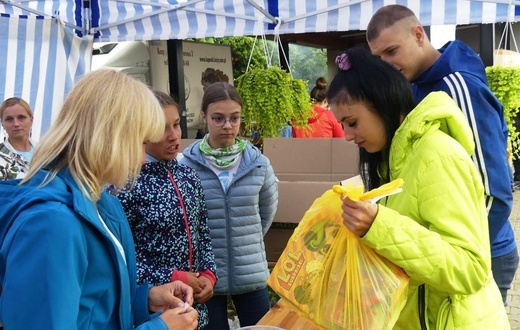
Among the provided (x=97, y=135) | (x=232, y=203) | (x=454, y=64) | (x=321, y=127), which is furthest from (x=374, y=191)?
(x=321, y=127)

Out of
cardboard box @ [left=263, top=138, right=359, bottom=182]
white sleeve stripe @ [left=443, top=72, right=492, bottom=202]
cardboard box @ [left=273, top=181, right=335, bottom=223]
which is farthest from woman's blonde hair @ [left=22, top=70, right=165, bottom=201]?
cardboard box @ [left=263, top=138, right=359, bottom=182]

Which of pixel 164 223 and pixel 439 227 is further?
pixel 164 223

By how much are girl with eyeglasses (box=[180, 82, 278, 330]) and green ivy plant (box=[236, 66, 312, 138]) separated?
1.32m

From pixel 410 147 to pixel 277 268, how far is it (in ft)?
1.64

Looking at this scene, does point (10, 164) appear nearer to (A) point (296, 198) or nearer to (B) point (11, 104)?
(B) point (11, 104)

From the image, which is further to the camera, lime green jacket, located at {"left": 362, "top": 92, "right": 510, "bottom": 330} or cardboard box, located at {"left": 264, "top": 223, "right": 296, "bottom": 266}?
cardboard box, located at {"left": 264, "top": 223, "right": 296, "bottom": 266}

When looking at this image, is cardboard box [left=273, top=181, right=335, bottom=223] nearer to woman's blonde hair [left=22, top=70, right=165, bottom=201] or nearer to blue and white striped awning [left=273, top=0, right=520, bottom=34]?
blue and white striped awning [left=273, top=0, right=520, bottom=34]

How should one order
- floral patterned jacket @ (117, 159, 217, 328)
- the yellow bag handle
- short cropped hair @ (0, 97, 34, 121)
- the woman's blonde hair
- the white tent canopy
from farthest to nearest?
short cropped hair @ (0, 97, 34, 121) → the white tent canopy → floral patterned jacket @ (117, 159, 217, 328) → the yellow bag handle → the woman's blonde hair

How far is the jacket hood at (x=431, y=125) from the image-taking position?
1361 millimetres

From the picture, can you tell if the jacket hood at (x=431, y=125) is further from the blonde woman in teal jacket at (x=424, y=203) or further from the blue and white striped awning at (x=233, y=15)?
the blue and white striped awning at (x=233, y=15)

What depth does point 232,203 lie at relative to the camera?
2.56 meters

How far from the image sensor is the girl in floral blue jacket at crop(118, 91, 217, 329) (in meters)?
1.95

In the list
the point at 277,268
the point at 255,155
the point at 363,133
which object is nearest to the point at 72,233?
the point at 277,268

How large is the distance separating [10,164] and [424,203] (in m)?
3.74
